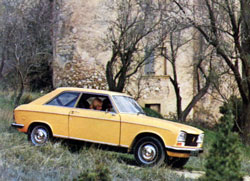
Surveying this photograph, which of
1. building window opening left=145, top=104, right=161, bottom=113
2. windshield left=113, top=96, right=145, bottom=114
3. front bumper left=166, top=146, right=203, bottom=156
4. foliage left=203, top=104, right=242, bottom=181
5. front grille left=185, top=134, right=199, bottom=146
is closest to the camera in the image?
foliage left=203, top=104, right=242, bottom=181

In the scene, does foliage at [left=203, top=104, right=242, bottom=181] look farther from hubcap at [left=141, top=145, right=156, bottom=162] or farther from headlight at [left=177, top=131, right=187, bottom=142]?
hubcap at [left=141, top=145, right=156, bottom=162]

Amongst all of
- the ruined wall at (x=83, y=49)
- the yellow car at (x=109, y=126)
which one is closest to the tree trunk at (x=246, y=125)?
the ruined wall at (x=83, y=49)

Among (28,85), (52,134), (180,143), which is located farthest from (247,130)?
(28,85)

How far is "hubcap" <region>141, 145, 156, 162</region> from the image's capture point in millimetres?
8812

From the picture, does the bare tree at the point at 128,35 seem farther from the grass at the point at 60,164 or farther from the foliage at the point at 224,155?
the foliage at the point at 224,155

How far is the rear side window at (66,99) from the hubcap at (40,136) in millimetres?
700

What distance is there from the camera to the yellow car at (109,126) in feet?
28.9

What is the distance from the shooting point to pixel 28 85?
2328 centimetres

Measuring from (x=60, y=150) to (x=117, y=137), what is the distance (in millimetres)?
1215

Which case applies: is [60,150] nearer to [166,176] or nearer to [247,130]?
[166,176]

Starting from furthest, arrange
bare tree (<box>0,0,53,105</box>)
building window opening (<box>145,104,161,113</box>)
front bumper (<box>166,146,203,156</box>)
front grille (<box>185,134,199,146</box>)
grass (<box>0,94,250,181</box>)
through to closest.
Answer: building window opening (<box>145,104,161,113</box>) < bare tree (<box>0,0,53,105</box>) < front grille (<box>185,134,199,146</box>) < front bumper (<box>166,146,203,156</box>) < grass (<box>0,94,250,181</box>)

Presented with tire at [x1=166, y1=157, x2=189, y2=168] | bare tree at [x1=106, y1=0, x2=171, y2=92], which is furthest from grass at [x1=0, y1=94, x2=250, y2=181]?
bare tree at [x1=106, y1=0, x2=171, y2=92]

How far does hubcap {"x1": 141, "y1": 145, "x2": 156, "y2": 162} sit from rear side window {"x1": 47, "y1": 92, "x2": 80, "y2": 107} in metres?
2.07

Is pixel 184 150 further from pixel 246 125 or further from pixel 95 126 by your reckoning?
pixel 246 125
